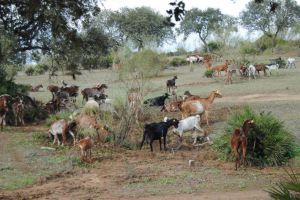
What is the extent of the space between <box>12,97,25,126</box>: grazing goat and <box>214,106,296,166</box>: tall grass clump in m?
9.55

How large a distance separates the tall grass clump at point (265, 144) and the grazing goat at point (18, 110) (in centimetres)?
955

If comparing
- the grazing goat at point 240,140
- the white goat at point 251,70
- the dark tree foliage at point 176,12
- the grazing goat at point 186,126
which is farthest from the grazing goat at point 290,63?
the dark tree foliage at point 176,12

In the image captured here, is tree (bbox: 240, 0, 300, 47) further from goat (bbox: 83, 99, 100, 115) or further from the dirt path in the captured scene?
goat (bbox: 83, 99, 100, 115)

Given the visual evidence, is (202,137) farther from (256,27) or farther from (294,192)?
(256,27)

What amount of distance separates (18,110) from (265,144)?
1088cm

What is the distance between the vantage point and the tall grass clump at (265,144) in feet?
43.0

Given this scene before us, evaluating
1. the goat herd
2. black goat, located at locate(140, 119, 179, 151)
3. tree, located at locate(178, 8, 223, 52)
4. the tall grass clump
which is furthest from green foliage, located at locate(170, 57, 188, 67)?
the tall grass clump

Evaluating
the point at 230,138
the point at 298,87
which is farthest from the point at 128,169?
the point at 298,87

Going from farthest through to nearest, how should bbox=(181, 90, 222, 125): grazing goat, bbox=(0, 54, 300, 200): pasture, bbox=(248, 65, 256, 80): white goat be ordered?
bbox=(248, 65, 256, 80): white goat → bbox=(181, 90, 222, 125): grazing goat → bbox=(0, 54, 300, 200): pasture

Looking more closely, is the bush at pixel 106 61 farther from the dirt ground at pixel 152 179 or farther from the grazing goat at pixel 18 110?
the dirt ground at pixel 152 179

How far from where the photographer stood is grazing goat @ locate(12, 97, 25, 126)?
20.9 meters

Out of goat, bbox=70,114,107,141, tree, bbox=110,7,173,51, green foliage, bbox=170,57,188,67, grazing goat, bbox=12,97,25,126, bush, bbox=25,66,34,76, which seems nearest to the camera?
goat, bbox=70,114,107,141

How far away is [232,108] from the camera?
22.6 m

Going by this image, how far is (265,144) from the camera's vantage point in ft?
43.5
